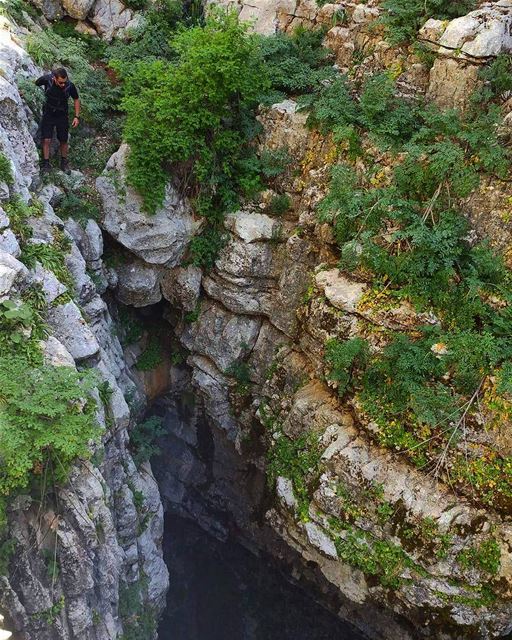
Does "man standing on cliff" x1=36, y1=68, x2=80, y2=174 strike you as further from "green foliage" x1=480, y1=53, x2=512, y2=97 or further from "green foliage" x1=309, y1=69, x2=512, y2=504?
"green foliage" x1=480, y1=53, x2=512, y2=97

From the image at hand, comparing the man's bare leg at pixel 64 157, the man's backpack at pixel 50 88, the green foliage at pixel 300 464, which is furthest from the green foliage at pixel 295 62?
the green foliage at pixel 300 464

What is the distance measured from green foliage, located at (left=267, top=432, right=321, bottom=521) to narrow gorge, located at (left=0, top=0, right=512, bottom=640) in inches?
1.8

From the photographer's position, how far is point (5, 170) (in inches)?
293

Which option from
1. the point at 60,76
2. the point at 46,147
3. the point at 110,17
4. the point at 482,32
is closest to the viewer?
the point at 60,76

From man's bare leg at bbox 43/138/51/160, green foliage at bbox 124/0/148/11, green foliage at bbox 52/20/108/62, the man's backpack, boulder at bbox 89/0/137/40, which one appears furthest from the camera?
green foliage at bbox 124/0/148/11

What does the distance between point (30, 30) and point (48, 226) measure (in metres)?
4.92

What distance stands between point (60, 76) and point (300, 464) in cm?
781

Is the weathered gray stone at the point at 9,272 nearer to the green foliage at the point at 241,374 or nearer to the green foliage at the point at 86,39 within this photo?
the green foliage at the point at 241,374

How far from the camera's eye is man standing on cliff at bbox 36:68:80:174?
870 centimetres

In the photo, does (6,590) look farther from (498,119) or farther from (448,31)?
(448,31)

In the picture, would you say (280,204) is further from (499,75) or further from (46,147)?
(46,147)

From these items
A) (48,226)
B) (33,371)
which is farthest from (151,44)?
(33,371)

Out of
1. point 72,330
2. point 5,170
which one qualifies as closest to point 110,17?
point 5,170

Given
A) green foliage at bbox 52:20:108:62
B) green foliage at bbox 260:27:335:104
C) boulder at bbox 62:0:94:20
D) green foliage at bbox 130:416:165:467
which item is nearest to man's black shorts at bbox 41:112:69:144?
green foliage at bbox 52:20:108:62
